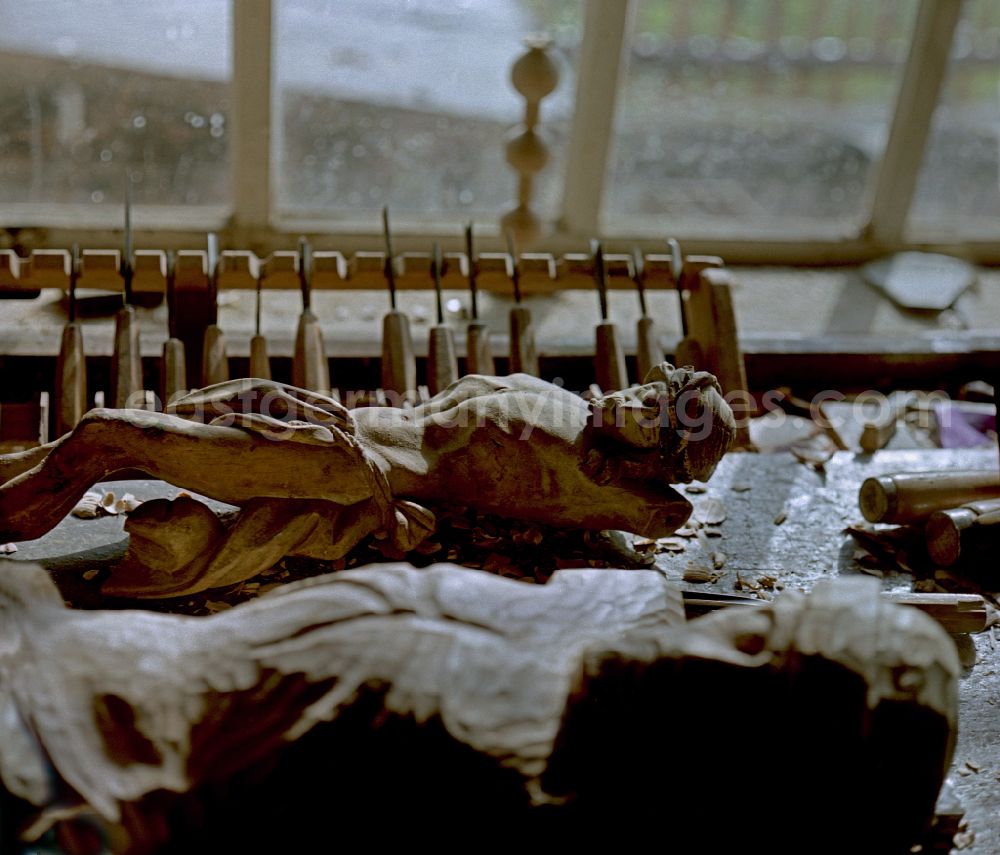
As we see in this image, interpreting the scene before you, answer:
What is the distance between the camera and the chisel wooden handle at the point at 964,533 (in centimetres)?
274

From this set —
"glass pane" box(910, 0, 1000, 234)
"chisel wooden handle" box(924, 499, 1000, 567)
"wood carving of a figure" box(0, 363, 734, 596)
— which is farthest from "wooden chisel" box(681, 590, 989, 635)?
"glass pane" box(910, 0, 1000, 234)

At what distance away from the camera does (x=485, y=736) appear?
5.27 ft

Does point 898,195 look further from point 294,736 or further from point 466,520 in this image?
point 294,736

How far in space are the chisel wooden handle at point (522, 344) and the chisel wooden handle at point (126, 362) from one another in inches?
38.4

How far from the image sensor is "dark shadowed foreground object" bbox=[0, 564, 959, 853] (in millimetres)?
1588

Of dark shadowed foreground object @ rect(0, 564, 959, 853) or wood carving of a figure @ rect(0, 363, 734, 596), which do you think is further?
wood carving of a figure @ rect(0, 363, 734, 596)

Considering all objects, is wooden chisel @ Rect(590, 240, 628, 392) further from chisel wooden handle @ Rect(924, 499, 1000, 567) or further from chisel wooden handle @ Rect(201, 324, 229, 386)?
chisel wooden handle @ Rect(201, 324, 229, 386)

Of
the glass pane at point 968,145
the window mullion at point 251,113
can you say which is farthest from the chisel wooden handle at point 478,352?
the glass pane at point 968,145

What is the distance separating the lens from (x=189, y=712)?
1.63m

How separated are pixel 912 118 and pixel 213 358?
12.5 ft

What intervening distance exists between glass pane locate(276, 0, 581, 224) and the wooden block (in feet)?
7.76

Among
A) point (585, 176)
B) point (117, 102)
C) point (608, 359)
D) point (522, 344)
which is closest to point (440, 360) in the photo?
point (522, 344)

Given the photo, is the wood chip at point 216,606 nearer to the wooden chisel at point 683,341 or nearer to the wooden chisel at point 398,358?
the wooden chisel at point 398,358

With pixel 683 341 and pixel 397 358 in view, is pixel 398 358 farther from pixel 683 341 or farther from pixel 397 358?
pixel 683 341
